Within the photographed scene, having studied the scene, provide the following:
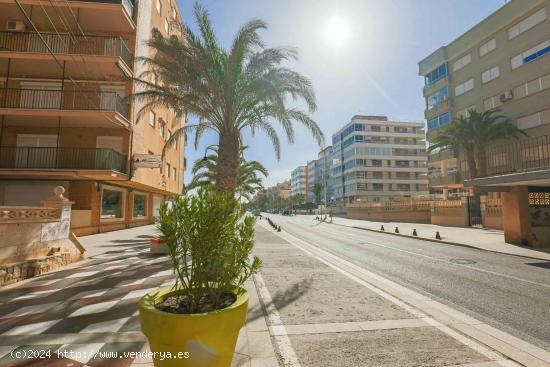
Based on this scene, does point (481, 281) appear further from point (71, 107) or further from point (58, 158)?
point (71, 107)

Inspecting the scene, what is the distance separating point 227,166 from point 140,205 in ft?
59.3

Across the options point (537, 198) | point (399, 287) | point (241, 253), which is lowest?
point (399, 287)

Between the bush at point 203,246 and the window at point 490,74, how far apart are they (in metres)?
37.2

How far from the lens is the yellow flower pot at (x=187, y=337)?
230 centimetres

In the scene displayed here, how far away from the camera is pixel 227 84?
11508 mm

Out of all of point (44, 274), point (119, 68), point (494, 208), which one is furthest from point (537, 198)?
point (119, 68)

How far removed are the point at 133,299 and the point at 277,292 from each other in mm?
2786

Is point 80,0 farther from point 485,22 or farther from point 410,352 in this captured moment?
point 485,22

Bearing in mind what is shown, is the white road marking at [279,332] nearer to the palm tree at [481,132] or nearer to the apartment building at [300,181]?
the palm tree at [481,132]

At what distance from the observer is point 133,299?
5.44 metres

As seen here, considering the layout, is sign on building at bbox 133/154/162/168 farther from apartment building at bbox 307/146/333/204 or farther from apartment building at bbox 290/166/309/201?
apartment building at bbox 290/166/309/201

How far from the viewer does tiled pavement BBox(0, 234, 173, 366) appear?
3.47 metres

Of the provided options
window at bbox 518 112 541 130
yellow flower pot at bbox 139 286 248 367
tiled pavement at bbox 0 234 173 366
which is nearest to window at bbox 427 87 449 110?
window at bbox 518 112 541 130

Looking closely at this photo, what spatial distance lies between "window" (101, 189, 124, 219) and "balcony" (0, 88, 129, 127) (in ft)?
15.9
